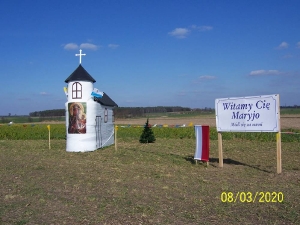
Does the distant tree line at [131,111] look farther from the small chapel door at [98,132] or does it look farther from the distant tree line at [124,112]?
the small chapel door at [98,132]

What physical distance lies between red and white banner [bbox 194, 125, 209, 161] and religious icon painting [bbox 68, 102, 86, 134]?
7.89 m

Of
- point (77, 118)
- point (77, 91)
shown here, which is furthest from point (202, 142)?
point (77, 91)

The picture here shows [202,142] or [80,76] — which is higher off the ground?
[80,76]

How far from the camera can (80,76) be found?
60.5ft

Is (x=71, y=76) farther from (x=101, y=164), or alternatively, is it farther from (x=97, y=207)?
(x=97, y=207)

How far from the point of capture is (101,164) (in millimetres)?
12961

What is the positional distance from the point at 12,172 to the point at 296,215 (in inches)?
347

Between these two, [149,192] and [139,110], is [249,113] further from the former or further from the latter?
[139,110]

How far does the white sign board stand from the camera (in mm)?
10438
